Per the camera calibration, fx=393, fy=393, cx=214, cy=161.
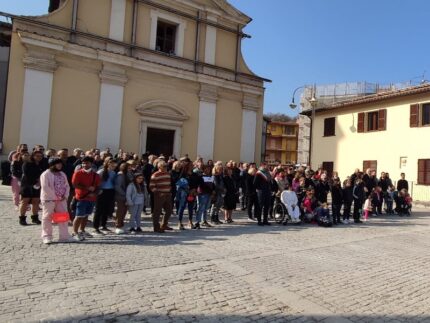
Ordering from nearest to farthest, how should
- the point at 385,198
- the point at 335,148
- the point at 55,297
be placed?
the point at 55,297, the point at 385,198, the point at 335,148

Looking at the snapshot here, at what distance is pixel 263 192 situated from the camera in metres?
11.1

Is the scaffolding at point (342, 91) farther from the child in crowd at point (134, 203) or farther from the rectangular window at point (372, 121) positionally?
the child in crowd at point (134, 203)

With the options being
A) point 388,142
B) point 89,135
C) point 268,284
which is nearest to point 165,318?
point 268,284

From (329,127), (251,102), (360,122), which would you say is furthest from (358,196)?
(329,127)

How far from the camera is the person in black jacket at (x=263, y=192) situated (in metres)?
11.0

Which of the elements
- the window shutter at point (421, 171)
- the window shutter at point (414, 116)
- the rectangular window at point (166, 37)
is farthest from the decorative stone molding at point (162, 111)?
the window shutter at point (421, 171)

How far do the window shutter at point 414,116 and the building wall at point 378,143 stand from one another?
0.75ft

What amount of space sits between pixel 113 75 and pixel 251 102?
25.8 ft

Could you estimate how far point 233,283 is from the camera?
5.41 metres

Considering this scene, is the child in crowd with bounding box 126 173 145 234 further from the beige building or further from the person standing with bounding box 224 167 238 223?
the beige building

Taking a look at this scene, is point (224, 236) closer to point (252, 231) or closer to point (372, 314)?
point (252, 231)

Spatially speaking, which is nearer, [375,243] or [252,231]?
[375,243]

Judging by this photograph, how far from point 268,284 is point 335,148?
2433 centimetres

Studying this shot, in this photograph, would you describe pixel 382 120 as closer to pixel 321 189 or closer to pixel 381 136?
pixel 381 136
